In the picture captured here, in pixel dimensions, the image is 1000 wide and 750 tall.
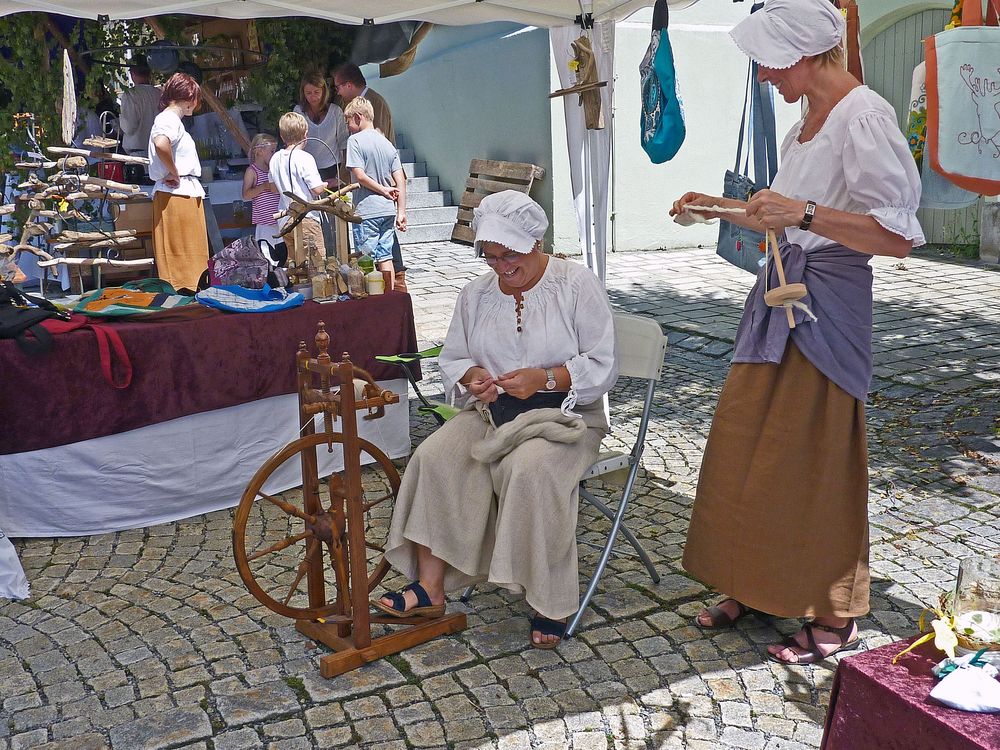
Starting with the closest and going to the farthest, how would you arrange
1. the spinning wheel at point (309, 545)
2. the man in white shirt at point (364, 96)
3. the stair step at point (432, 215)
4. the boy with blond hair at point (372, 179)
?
1. the spinning wheel at point (309, 545)
2. the boy with blond hair at point (372, 179)
3. the man in white shirt at point (364, 96)
4. the stair step at point (432, 215)

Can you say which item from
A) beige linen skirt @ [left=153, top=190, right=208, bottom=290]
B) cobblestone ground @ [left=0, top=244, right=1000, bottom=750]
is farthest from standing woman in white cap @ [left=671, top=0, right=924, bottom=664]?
beige linen skirt @ [left=153, top=190, right=208, bottom=290]

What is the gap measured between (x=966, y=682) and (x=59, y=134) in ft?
27.6

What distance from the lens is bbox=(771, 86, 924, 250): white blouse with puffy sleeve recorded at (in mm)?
2760

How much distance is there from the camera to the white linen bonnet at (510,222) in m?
3.37

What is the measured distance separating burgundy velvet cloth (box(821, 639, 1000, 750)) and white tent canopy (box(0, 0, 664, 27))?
149 inches

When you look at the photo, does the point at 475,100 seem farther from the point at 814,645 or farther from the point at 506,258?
the point at 814,645

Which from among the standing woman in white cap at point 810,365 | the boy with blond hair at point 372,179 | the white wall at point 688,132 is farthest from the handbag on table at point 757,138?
the white wall at point 688,132

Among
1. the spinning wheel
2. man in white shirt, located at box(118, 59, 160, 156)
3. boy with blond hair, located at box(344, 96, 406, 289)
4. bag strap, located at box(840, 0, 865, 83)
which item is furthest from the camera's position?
man in white shirt, located at box(118, 59, 160, 156)

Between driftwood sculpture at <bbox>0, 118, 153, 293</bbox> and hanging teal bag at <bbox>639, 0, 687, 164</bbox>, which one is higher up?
hanging teal bag at <bbox>639, 0, 687, 164</bbox>

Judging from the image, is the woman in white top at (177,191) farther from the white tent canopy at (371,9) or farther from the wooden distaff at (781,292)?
the wooden distaff at (781,292)

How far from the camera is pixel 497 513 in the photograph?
3.45 meters

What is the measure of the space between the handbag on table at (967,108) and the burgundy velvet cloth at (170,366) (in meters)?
2.60

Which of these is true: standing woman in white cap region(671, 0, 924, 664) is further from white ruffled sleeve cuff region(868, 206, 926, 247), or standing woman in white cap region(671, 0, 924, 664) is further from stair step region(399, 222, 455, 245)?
stair step region(399, 222, 455, 245)

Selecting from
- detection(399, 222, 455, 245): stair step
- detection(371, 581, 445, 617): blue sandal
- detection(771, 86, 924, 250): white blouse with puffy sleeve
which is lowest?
detection(371, 581, 445, 617): blue sandal
